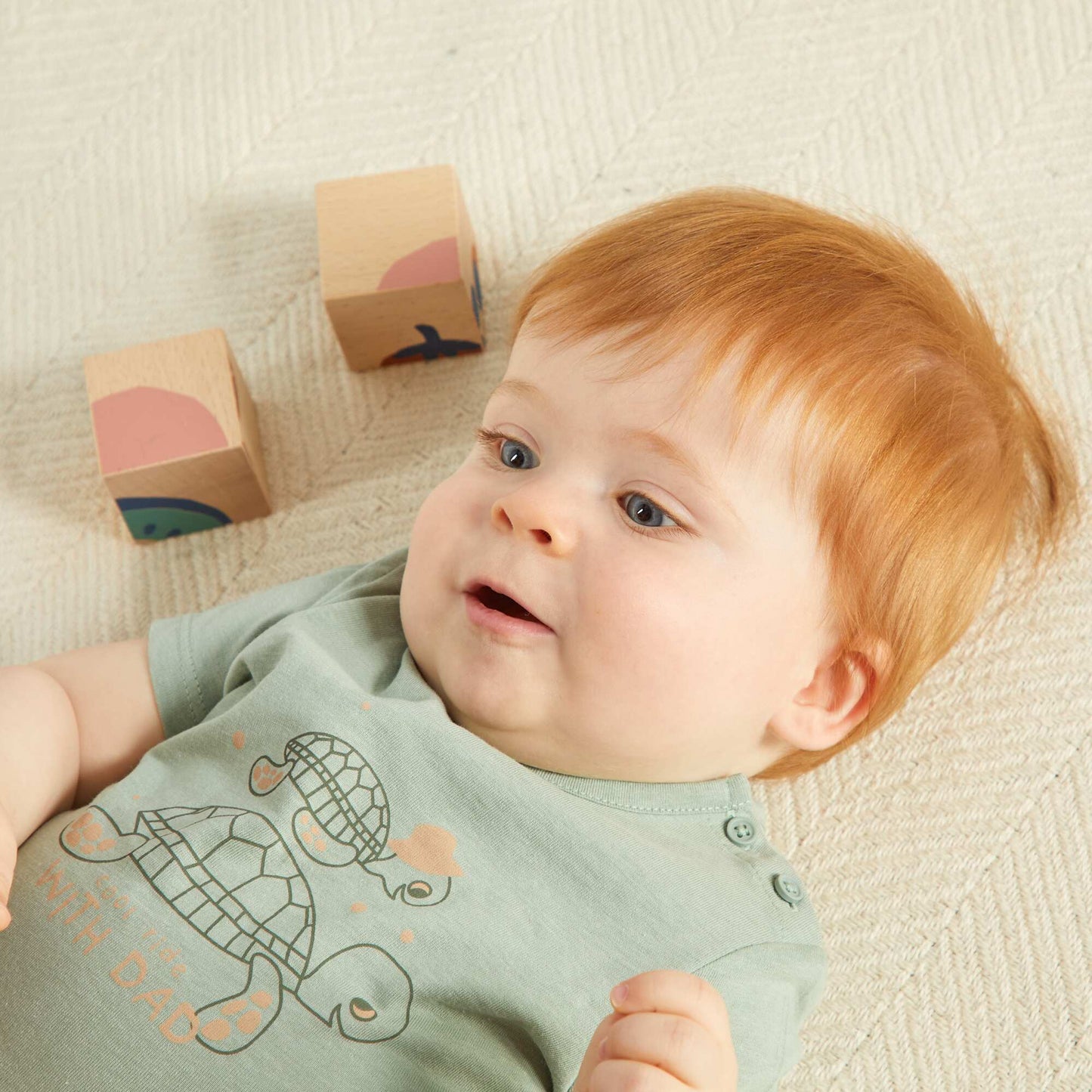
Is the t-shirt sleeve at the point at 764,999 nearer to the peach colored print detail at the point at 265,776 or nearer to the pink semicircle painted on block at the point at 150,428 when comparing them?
the peach colored print detail at the point at 265,776

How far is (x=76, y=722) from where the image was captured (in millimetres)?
887

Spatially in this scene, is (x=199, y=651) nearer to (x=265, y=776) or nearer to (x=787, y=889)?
(x=265, y=776)

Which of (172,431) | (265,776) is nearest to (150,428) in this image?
(172,431)

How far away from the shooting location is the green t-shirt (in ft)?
2.41

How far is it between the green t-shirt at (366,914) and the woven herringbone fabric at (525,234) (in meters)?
0.21

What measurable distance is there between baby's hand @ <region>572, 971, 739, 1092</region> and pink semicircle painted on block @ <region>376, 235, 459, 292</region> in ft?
2.09

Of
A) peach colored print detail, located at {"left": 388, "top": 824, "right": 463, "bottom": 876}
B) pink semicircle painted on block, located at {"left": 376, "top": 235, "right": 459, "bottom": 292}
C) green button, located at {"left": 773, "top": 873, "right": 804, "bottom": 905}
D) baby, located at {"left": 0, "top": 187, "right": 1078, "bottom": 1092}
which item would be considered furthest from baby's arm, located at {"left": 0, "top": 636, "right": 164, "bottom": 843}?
green button, located at {"left": 773, "top": 873, "right": 804, "bottom": 905}

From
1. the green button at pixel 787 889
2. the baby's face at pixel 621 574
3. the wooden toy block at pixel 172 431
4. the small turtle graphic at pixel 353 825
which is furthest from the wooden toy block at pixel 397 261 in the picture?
the green button at pixel 787 889

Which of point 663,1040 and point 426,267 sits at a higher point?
point 426,267

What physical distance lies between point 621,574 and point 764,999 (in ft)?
1.02

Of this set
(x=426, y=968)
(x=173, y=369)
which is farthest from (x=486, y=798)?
(x=173, y=369)

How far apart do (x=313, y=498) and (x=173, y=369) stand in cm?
17

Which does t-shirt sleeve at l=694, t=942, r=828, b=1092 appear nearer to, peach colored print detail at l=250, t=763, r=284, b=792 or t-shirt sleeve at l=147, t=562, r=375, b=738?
peach colored print detail at l=250, t=763, r=284, b=792

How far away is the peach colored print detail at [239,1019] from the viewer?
2.40 ft
